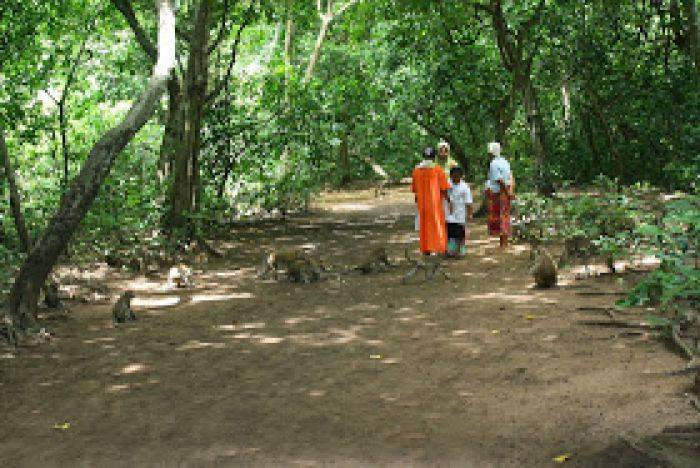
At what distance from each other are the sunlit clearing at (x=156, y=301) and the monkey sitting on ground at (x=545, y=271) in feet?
16.8

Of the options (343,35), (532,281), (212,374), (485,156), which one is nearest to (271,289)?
(532,281)

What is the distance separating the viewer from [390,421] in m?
6.08

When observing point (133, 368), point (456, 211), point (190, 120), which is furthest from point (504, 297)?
point (190, 120)

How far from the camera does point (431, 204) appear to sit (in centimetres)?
1225

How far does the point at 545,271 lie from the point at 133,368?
516cm

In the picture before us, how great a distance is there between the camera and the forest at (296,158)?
902cm

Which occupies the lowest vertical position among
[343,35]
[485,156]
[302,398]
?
[302,398]

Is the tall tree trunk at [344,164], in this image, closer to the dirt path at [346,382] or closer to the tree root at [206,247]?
the tree root at [206,247]

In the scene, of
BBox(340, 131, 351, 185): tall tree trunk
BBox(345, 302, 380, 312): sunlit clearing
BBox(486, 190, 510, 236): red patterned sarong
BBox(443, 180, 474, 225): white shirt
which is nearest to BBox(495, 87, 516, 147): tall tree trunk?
BBox(486, 190, 510, 236): red patterned sarong

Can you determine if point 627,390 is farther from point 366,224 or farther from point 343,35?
point 343,35

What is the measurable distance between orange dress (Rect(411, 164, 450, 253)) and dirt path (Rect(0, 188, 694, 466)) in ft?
2.33

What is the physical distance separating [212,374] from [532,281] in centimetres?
515

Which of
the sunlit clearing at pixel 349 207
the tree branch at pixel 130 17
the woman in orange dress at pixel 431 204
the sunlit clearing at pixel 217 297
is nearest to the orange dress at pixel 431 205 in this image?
the woman in orange dress at pixel 431 204

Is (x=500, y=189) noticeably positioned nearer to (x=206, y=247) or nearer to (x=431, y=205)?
(x=431, y=205)
